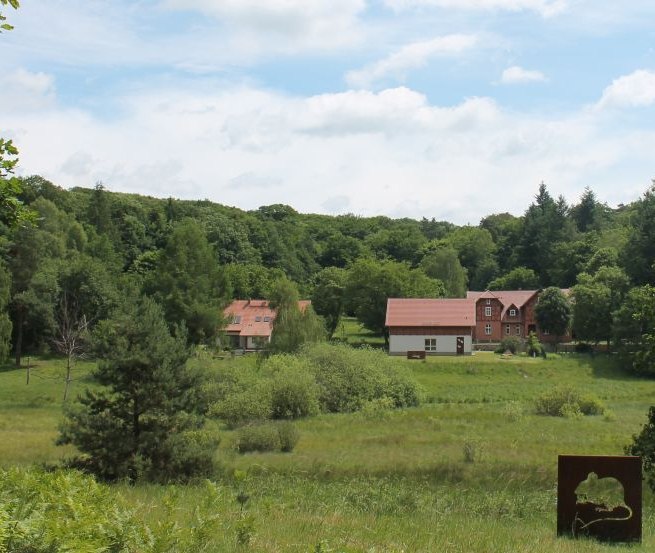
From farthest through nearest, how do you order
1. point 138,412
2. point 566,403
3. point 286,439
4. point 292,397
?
point 292,397
point 566,403
point 286,439
point 138,412

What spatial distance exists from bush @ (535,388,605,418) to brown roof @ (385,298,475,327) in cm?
2270

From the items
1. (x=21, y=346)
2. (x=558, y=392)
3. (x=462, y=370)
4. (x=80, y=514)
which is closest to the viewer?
(x=80, y=514)

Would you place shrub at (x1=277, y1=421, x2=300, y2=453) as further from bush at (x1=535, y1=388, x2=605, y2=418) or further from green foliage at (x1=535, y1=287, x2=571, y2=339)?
green foliage at (x1=535, y1=287, x2=571, y2=339)

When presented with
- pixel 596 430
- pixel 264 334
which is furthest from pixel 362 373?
pixel 264 334

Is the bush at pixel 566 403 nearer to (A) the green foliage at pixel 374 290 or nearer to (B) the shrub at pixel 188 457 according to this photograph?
(B) the shrub at pixel 188 457

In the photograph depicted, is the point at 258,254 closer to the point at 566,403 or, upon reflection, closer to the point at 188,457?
the point at 566,403

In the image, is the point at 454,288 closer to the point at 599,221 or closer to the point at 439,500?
the point at 599,221

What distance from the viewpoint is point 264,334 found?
67.1 metres

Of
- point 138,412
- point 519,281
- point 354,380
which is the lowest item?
point 354,380

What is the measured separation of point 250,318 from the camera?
7106cm

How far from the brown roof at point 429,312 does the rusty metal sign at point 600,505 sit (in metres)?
52.9

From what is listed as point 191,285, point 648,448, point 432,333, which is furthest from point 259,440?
point 432,333

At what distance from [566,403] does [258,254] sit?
7024 cm

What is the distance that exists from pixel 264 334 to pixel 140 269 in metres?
25.6
